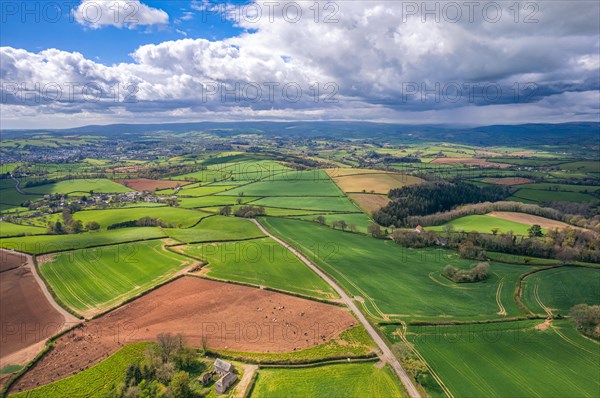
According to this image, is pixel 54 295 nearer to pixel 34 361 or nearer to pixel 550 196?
pixel 34 361

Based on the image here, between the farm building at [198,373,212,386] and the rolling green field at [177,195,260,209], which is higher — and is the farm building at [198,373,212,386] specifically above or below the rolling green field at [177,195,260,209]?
below

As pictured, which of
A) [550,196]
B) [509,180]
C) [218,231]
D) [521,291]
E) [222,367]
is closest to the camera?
[222,367]

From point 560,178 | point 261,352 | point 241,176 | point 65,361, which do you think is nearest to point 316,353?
point 261,352

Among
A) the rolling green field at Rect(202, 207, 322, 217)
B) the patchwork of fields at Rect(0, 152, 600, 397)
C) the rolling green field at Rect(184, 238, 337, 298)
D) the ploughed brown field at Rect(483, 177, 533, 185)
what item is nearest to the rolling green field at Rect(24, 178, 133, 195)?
the patchwork of fields at Rect(0, 152, 600, 397)

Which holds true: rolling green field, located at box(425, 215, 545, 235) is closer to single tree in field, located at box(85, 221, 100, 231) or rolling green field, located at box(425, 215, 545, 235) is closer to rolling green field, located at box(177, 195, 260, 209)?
rolling green field, located at box(177, 195, 260, 209)

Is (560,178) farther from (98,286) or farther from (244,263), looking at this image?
(98,286)

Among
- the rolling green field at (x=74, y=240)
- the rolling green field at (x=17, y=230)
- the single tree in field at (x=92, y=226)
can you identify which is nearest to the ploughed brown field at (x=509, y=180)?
the rolling green field at (x=74, y=240)

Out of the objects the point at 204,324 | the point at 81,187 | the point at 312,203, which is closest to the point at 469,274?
the point at 204,324
